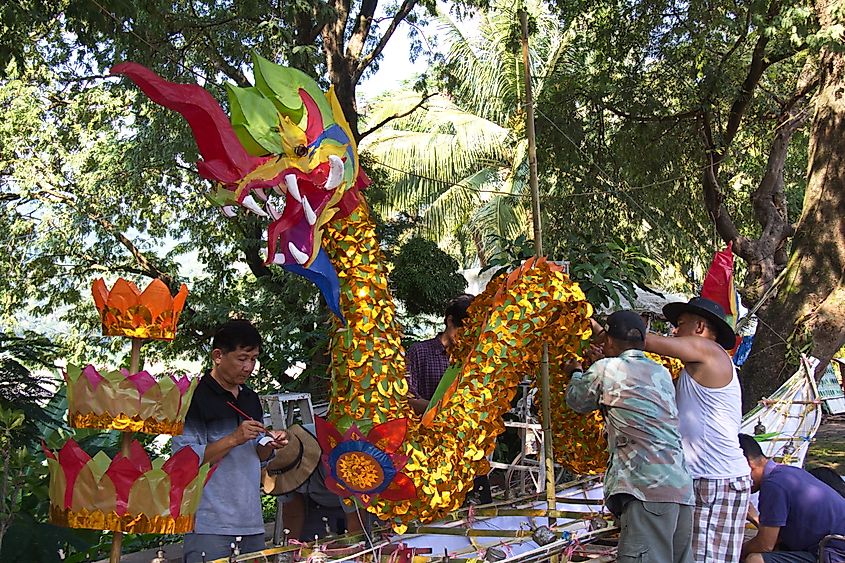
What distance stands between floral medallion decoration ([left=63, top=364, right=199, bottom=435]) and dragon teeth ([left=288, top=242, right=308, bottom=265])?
2.21ft

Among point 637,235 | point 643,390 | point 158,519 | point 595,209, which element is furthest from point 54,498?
point 637,235

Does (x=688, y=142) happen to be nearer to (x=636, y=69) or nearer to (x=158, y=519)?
(x=636, y=69)

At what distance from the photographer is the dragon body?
2613 millimetres

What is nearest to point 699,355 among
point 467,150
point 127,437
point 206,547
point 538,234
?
point 538,234

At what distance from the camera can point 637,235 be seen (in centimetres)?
1070

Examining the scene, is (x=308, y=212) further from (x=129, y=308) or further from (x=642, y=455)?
(x=642, y=455)

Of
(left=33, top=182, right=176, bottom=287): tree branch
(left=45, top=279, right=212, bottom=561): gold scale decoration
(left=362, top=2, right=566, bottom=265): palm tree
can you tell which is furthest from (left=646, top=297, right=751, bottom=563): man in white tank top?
(left=362, top=2, right=566, bottom=265): palm tree

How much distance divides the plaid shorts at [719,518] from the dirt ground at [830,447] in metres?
5.70

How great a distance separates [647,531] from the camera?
292 centimetres

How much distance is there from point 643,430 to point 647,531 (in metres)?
0.36

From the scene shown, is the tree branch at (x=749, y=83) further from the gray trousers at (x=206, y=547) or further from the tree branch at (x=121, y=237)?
the gray trousers at (x=206, y=547)

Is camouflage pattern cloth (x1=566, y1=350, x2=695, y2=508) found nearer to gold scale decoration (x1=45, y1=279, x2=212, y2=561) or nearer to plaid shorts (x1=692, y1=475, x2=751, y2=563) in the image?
plaid shorts (x1=692, y1=475, x2=751, y2=563)

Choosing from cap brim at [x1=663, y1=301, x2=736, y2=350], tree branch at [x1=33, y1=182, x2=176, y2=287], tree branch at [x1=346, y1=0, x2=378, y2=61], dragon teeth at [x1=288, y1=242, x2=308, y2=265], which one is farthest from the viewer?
tree branch at [x1=33, y1=182, x2=176, y2=287]

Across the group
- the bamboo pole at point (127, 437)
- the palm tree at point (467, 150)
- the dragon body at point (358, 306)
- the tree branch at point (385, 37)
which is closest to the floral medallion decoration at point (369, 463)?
the dragon body at point (358, 306)
